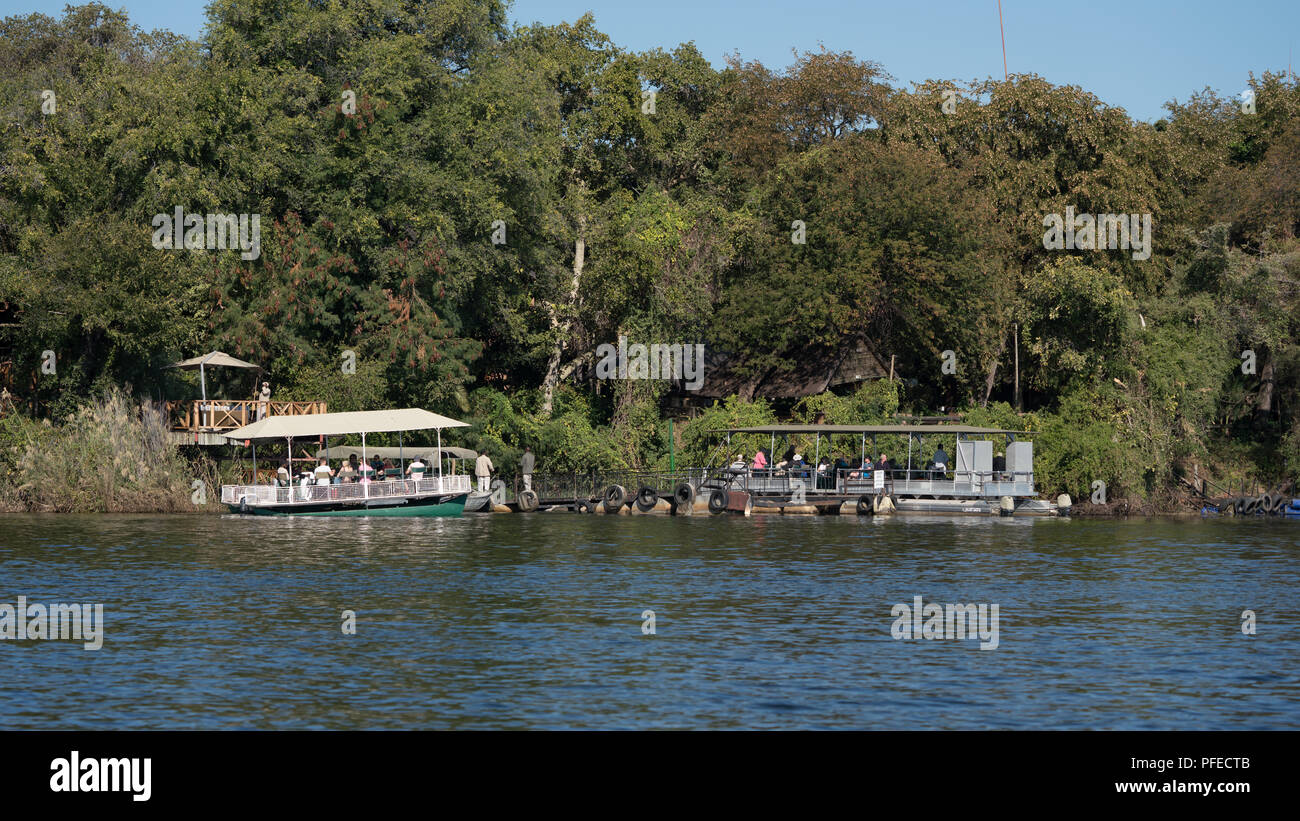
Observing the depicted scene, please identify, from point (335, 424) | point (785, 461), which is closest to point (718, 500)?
point (785, 461)

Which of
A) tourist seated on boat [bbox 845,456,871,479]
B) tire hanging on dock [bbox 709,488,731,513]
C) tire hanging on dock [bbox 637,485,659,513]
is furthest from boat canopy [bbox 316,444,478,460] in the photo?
tourist seated on boat [bbox 845,456,871,479]

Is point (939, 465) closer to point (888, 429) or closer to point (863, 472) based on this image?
point (863, 472)

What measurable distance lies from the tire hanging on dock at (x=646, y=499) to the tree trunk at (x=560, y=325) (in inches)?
382

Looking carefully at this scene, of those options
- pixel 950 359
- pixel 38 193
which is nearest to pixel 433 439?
pixel 38 193

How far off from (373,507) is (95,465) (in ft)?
32.7

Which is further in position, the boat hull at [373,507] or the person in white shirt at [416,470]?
the person in white shirt at [416,470]

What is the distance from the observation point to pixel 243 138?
5497 centimetres

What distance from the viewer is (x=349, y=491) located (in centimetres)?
4812

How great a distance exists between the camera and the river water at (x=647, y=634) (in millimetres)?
17562

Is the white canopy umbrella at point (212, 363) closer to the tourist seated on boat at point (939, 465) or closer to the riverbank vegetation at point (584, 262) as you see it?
the riverbank vegetation at point (584, 262)

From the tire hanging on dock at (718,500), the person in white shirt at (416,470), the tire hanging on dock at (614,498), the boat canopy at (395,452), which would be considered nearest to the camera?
the person in white shirt at (416,470)

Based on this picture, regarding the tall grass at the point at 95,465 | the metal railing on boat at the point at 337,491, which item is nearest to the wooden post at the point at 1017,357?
the metal railing on boat at the point at 337,491

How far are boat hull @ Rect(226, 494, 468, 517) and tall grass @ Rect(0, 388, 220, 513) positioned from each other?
3441 millimetres

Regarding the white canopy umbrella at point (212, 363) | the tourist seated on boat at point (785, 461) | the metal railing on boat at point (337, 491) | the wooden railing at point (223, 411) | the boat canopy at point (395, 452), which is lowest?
the metal railing on boat at point (337, 491)
